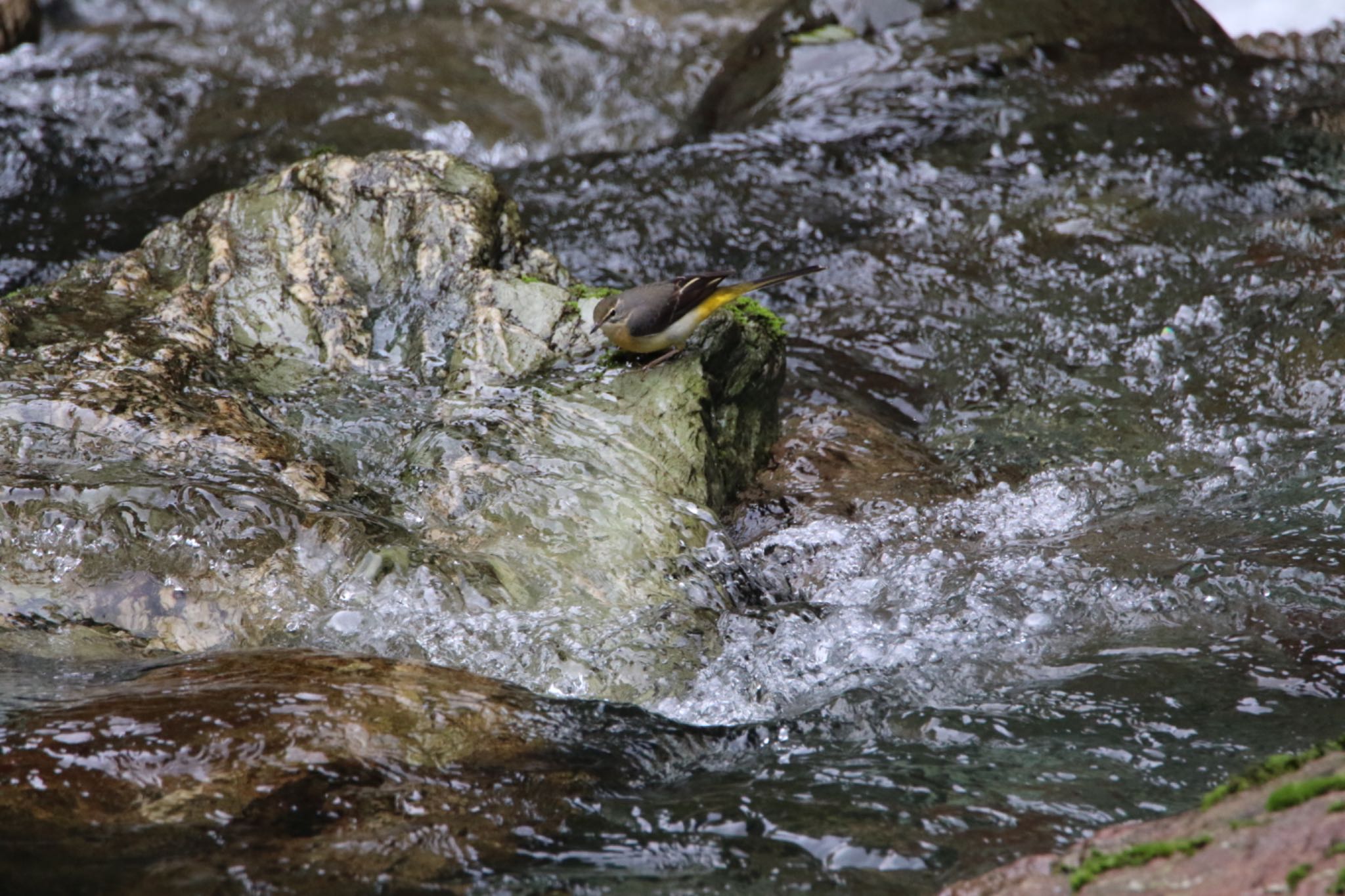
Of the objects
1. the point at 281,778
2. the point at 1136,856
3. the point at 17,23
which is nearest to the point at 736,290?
the point at 281,778

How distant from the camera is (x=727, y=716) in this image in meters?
3.67

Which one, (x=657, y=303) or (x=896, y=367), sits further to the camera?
(x=896, y=367)

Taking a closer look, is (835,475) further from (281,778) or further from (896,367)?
(281,778)

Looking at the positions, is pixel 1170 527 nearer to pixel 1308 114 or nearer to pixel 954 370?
pixel 954 370

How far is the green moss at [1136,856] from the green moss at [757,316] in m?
3.44

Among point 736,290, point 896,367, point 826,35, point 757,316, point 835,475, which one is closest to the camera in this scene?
point 736,290

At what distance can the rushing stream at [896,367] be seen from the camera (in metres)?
3.27

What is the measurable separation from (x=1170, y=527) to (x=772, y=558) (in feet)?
6.16

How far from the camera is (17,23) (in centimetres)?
1121

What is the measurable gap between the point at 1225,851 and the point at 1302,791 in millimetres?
230

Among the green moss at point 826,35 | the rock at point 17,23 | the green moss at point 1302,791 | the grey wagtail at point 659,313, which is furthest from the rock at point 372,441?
the rock at point 17,23

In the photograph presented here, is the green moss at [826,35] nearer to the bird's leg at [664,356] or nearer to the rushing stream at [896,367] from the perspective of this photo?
the rushing stream at [896,367]

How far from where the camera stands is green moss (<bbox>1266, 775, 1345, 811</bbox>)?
7.18 feet

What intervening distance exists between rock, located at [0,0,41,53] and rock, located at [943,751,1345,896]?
1260 centimetres
